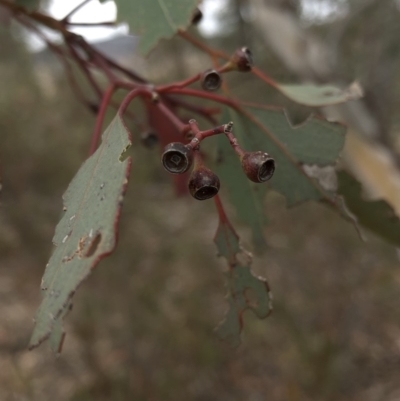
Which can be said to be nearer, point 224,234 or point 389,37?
point 224,234

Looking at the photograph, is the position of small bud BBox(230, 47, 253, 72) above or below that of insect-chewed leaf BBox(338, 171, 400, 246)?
above

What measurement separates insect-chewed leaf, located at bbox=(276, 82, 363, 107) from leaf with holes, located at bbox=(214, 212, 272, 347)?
0.71ft

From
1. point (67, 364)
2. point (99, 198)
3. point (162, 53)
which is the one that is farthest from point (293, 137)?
point (162, 53)

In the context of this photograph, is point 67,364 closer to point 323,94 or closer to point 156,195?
point 156,195

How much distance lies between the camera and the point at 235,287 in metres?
0.49

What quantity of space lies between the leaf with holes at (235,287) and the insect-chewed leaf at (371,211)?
0.84 ft

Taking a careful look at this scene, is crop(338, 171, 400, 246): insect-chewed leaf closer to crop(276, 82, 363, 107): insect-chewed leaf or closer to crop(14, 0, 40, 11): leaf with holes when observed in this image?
crop(276, 82, 363, 107): insect-chewed leaf

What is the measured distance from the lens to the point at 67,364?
101 inches

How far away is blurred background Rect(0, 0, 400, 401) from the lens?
83.6 inches

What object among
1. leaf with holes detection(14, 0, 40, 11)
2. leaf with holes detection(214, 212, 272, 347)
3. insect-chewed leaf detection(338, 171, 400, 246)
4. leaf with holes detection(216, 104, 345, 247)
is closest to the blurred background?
insect-chewed leaf detection(338, 171, 400, 246)

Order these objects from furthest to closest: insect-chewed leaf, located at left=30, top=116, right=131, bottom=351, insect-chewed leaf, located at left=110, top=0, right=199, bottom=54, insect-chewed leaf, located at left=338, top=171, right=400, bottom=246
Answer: insect-chewed leaf, located at left=338, top=171, right=400, bottom=246
insect-chewed leaf, located at left=110, top=0, right=199, bottom=54
insect-chewed leaf, located at left=30, top=116, right=131, bottom=351

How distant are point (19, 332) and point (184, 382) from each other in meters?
1.20

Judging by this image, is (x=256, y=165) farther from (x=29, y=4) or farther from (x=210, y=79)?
(x=29, y=4)

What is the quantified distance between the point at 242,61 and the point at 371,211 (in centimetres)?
34
